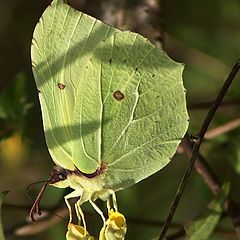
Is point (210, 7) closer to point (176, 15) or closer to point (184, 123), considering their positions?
point (176, 15)

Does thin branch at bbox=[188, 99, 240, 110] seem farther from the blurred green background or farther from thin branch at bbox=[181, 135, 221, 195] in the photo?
thin branch at bbox=[181, 135, 221, 195]

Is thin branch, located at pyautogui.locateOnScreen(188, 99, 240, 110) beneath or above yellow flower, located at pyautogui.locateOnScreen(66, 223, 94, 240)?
above

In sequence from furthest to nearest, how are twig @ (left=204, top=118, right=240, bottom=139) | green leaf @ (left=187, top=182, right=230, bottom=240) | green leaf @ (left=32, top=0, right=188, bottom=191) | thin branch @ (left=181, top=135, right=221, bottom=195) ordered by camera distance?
twig @ (left=204, top=118, right=240, bottom=139) < thin branch @ (left=181, top=135, right=221, bottom=195) < green leaf @ (left=187, top=182, right=230, bottom=240) < green leaf @ (left=32, top=0, right=188, bottom=191)

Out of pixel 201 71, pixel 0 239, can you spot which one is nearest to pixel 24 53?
pixel 201 71

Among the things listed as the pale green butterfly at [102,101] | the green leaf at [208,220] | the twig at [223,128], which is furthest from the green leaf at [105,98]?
the twig at [223,128]

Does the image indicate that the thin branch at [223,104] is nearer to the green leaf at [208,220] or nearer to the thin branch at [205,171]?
the thin branch at [205,171]

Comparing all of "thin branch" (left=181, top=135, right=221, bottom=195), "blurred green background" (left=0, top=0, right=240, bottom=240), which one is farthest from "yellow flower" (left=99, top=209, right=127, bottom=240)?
"blurred green background" (left=0, top=0, right=240, bottom=240)

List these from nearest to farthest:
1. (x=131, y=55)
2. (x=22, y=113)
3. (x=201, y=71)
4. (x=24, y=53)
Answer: (x=131, y=55)
(x=22, y=113)
(x=201, y=71)
(x=24, y=53)
